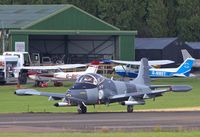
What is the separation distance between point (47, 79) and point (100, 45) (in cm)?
2607

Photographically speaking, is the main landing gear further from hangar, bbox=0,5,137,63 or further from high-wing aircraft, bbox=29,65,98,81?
hangar, bbox=0,5,137,63

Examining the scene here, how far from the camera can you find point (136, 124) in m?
30.4

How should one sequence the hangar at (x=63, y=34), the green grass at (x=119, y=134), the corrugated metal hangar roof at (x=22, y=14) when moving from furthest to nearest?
the corrugated metal hangar roof at (x=22, y=14), the hangar at (x=63, y=34), the green grass at (x=119, y=134)

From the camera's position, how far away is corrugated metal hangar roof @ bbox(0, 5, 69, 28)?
9522 cm

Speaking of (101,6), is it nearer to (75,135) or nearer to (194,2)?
(194,2)

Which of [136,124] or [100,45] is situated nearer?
[136,124]

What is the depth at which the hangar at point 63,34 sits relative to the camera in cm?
9356

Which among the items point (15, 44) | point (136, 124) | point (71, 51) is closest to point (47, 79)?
point (15, 44)

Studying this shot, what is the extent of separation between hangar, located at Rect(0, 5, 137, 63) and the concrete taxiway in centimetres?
5631

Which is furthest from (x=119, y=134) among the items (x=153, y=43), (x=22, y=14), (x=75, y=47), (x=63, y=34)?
(x=153, y=43)

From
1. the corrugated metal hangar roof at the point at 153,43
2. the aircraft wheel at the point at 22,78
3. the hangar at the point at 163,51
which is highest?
the corrugated metal hangar roof at the point at 153,43

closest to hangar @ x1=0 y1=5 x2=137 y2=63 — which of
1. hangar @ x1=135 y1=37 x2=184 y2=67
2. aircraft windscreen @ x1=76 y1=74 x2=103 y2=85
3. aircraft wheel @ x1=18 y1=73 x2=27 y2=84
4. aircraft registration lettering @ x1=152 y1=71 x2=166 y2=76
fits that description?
hangar @ x1=135 y1=37 x2=184 y2=67

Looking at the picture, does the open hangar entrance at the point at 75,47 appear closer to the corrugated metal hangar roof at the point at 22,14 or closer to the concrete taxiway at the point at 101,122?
the corrugated metal hangar roof at the point at 22,14

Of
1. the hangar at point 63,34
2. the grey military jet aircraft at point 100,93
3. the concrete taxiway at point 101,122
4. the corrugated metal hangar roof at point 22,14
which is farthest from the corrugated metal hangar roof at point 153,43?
the concrete taxiway at point 101,122
